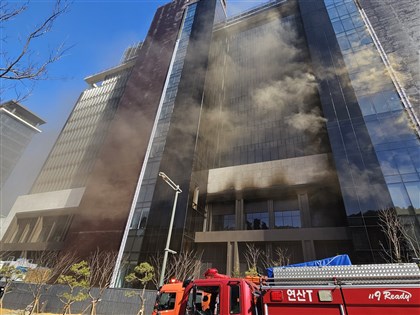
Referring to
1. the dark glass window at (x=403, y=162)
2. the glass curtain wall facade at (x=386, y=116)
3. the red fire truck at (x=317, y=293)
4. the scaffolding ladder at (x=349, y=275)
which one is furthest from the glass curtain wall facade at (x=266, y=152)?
the scaffolding ladder at (x=349, y=275)

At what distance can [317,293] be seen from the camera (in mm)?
5074

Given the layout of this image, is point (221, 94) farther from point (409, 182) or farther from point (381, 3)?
point (409, 182)

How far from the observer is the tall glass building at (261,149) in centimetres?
2181

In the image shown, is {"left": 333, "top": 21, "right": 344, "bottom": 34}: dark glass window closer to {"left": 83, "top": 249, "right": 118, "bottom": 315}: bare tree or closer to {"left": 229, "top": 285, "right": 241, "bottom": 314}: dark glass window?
{"left": 229, "top": 285, "right": 241, "bottom": 314}: dark glass window

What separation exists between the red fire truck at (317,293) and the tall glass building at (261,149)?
16.9 m

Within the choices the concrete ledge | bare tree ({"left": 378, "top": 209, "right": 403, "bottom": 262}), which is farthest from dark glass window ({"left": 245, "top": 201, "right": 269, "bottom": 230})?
bare tree ({"left": 378, "top": 209, "right": 403, "bottom": 262})

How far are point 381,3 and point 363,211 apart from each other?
27315mm

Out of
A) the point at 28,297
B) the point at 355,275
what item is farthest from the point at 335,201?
the point at 28,297

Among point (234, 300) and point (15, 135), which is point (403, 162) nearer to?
point (234, 300)

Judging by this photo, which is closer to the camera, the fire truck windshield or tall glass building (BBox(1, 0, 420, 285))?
the fire truck windshield

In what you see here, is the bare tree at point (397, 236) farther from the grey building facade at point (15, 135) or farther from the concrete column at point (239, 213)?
the grey building facade at point (15, 135)

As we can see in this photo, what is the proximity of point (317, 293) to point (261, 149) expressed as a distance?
30567 millimetres

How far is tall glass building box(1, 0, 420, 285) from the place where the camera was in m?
21.8

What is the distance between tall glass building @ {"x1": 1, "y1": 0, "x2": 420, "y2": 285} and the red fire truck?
16.9m
